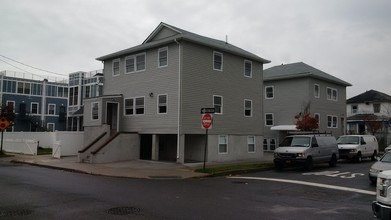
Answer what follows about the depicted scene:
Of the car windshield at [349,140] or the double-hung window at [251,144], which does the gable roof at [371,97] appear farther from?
the double-hung window at [251,144]

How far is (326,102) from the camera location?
39.6 m

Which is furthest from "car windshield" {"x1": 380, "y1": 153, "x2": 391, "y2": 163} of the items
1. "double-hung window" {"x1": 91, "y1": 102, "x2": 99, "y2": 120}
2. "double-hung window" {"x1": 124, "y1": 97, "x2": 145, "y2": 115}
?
"double-hung window" {"x1": 91, "y1": 102, "x2": 99, "y2": 120}

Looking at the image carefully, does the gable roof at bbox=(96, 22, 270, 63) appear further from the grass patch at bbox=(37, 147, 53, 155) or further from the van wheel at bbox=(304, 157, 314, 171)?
the van wheel at bbox=(304, 157, 314, 171)

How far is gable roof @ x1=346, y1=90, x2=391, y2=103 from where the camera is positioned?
57531mm

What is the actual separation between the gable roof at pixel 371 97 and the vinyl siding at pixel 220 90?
115ft

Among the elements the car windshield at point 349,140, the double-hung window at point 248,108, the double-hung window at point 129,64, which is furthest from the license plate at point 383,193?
the double-hung window at point 129,64

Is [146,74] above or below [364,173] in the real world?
above

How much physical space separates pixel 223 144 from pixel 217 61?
572 centimetres

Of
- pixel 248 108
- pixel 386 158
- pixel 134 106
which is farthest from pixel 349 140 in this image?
pixel 134 106

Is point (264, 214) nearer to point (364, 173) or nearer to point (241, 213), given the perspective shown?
point (241, 213)

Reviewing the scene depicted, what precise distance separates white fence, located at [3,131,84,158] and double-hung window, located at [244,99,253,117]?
1276cm

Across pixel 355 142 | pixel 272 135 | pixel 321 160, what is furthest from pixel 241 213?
pixel 272 135

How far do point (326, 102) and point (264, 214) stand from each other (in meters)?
32.7

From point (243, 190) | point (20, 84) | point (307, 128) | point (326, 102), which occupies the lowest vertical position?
point (243, 190)
